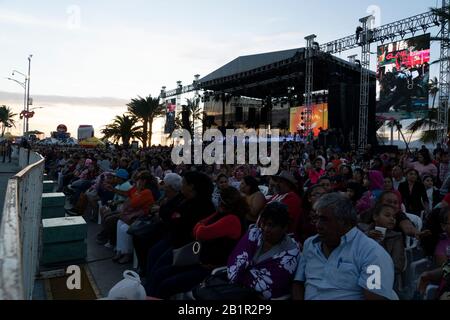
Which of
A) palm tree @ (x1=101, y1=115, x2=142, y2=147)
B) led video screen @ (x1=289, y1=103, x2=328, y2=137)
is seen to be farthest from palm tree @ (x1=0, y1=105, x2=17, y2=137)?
led video screen @ (x1=289, y1=103, x2=328, y2=137)

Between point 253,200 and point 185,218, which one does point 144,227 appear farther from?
point 253,200

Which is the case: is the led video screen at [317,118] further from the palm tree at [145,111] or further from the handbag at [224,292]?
the handbag at [224,292]

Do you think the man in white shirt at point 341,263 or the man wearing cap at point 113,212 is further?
the man wearing cap at point 113,212

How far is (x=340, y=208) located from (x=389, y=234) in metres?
1.27

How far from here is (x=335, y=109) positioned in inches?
976

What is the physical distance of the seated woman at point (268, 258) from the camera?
313 cm

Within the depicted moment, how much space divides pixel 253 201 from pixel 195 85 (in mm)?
36603

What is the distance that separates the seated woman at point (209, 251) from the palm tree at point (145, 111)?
126 ft

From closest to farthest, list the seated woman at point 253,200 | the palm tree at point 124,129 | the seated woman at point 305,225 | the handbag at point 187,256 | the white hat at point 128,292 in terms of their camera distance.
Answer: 1. the white hat at point 128,292
2. the handbag at point 187,256
3. the seated woman at point 305,225
4. the seated woman at point 253,200
5. the palm tree at point 124,129

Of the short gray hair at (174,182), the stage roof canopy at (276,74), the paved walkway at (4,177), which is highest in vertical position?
the stage roof canopy at (276,74)

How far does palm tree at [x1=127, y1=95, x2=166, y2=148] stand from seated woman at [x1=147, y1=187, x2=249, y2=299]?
1509 inches

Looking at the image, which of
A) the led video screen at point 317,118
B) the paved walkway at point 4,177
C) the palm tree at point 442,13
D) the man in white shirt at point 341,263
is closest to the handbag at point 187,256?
the man in white shirt at point 341,263

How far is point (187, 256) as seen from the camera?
4250mm

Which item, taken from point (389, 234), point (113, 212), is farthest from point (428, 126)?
point (389, 234)
